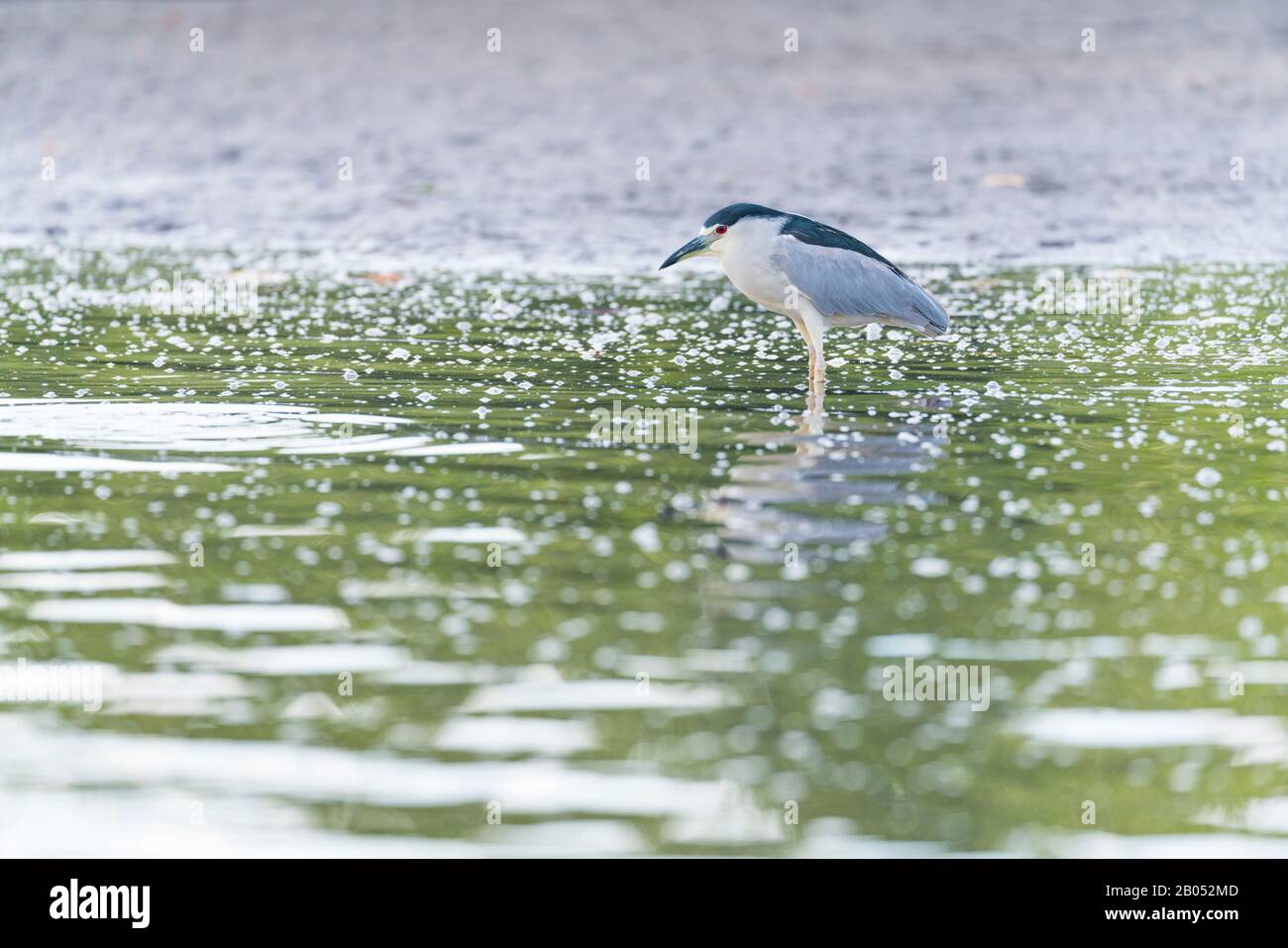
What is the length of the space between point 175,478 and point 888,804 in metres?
4.47

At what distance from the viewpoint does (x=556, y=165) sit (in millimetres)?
20344

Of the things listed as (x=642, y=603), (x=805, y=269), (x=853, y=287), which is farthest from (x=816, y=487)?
(x=853, y=287)

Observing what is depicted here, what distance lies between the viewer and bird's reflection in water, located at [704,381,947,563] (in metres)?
7.56

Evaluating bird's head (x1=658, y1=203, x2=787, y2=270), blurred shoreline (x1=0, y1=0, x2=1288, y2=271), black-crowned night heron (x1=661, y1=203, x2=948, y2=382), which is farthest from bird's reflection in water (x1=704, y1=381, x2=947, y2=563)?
blurred shoreline (x1=0, y1=0, x2=1288, y2=271)

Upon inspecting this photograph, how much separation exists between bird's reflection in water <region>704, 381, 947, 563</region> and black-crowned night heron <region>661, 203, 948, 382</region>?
1.30m

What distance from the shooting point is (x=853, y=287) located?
11477 millimetres

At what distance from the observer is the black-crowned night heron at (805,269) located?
37.2ft

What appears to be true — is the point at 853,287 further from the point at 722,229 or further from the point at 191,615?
the point at 191,615

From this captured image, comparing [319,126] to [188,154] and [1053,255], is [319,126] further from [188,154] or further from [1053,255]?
[1053,255]

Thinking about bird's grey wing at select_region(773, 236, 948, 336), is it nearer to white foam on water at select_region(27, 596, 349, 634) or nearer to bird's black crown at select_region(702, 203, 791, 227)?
bird's black crown at select_region(702, 203, 791, 227)

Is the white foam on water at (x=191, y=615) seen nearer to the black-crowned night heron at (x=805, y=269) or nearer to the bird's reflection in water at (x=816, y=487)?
the bird's reflection in water at (x=816, y=487)

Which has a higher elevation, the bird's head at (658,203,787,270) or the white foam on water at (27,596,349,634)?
the bird's head at (658,203,787,270)

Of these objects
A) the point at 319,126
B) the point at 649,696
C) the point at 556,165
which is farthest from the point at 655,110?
the point at 649,696

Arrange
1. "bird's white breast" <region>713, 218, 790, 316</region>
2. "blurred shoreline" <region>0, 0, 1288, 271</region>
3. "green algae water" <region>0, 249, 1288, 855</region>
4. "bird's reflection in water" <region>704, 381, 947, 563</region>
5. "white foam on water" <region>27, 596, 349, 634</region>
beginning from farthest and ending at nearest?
"blurred shoreline" <region>0, 0, 1288, 271</region> < "bird's white breast" <region>713, 218, 790, 316</region> < "bird's reflection in water" <region>704, 381, 947, 563</region> < "white foam on water" <region>27, 596, 349, 634</region> < "green algae water" <region>0, 249, 1288, 855</region>
